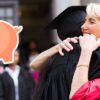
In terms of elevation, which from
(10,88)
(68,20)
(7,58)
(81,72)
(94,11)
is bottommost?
(10,88)

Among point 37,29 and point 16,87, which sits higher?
point 16,87

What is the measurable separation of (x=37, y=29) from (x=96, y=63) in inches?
759

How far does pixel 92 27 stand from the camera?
3.83 meters

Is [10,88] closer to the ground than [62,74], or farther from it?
closer to the ground

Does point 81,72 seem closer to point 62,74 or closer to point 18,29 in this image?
point 62,74

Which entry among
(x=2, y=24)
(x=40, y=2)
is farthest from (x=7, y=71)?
(x=40, y=2)

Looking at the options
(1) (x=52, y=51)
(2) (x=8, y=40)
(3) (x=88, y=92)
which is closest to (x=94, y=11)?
(1) (x=52, y=51)

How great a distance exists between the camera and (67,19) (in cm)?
430

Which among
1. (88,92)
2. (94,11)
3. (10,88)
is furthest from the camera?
(10,88)

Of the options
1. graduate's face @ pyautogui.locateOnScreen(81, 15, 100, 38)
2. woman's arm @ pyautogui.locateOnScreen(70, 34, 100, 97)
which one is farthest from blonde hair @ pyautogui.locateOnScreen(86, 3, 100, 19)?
woman's arm @ pyautogui.locateOnScreen(70, 34, 100, 97)

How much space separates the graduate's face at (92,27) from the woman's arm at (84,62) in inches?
2.4

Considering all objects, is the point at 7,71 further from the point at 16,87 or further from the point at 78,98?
the point at 78,98

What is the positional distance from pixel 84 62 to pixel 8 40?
0.76 meters

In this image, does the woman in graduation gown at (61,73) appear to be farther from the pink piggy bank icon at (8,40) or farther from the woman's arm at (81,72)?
the pink piggy bank icon at (8,40)
